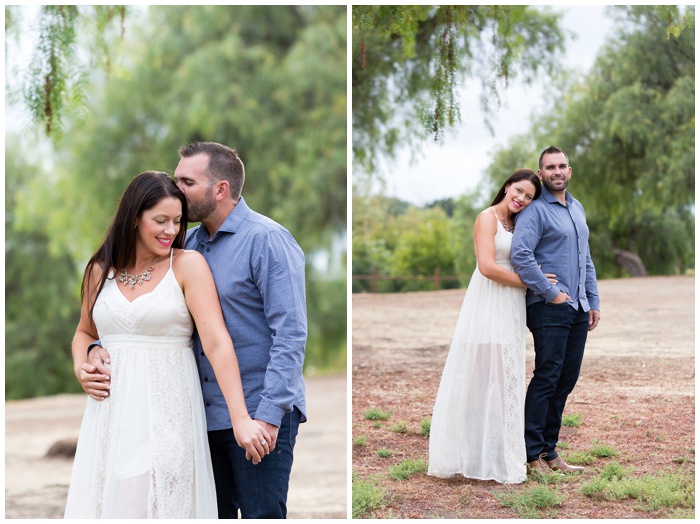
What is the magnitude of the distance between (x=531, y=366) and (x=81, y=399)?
9.09m

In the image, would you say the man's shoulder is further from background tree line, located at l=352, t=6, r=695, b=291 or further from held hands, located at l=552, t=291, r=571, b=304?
background tree line, located at l=352, t=6, r=695, b=291

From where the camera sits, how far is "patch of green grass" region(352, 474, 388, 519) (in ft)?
9.98

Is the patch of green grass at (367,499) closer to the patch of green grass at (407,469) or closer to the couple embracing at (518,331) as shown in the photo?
the patch of green grass at (407,469)

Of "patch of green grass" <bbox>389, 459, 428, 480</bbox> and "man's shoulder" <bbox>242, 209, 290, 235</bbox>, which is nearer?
"man's shoulder" <bbox>242, 209, 290, 235</bbox>

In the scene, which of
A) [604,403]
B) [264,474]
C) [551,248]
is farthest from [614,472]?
[264,474]

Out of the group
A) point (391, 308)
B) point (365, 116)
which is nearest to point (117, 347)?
point (365, 116)

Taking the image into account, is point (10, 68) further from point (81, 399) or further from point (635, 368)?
point (81, 399)

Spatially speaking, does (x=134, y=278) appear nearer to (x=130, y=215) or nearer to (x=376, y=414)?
(x=130, y=215)

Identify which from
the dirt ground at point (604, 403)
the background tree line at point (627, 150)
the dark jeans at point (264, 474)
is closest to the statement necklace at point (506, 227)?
the dirt ground at point (604, 403)

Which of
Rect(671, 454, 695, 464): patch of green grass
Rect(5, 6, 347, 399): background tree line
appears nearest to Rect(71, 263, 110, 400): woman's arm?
Rect(671, 454, 695, 464): patch of green grass

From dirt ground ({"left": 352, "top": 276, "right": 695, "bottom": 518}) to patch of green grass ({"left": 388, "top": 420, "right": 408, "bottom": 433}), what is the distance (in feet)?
0.07

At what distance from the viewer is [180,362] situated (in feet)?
6.78

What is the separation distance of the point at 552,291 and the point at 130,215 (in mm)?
Result: 1457

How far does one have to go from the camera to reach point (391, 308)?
6.63 m
